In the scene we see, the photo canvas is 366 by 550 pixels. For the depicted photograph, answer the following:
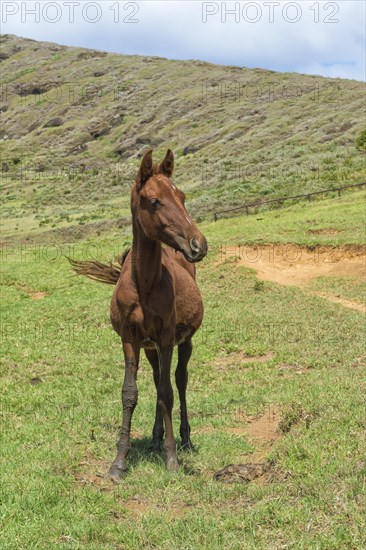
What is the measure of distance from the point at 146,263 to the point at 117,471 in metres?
2.57

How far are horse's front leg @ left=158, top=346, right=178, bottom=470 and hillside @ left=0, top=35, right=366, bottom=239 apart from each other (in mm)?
37793

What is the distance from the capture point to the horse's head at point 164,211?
6.24 meters

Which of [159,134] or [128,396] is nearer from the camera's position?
[128,396]

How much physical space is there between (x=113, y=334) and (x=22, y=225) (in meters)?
38.9

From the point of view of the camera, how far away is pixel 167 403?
753 centimetres

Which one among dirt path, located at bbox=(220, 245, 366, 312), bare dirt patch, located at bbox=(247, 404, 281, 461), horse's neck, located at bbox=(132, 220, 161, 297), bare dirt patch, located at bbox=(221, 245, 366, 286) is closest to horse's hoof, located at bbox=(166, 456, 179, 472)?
bare dirt patch, located at bbox=(247, 404, 281, 461)

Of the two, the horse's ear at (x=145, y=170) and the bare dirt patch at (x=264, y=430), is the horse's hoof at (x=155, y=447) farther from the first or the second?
the horse's ear at (x=145, y=170)

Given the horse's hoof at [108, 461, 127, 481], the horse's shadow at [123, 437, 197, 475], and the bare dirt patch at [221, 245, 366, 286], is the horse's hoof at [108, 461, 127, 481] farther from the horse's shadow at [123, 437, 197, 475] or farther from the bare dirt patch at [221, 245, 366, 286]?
the bare dirt patch at [221, 245, 366, 286]

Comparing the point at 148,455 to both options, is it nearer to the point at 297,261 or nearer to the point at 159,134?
the point at 297,261

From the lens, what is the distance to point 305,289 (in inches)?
860

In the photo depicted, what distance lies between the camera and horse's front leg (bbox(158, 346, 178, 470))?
731 centimetres

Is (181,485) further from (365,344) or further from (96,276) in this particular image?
(365,344)

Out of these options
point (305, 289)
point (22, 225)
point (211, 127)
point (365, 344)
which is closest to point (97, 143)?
point (211, 127)

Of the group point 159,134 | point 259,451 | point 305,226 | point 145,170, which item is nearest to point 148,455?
point 259,451
